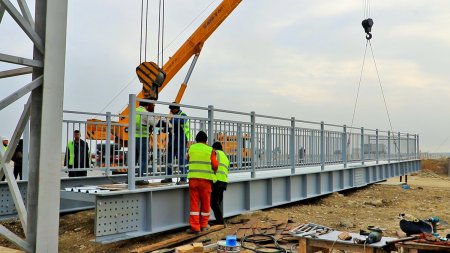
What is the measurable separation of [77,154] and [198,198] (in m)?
3.70

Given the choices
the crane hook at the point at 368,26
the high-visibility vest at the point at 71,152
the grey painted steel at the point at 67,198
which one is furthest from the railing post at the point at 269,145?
the crane hook at the point at 368,26

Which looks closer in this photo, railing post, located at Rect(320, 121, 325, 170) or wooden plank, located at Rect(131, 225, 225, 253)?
wooden plank, located at Rect(131, 225, 225, 253)

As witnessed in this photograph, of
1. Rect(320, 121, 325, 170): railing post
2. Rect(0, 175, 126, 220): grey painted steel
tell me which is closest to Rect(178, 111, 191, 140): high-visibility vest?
Rect(0, 175, 126, 220): grey painted steel

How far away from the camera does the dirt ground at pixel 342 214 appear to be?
7777 mm

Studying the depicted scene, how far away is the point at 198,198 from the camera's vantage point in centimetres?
765

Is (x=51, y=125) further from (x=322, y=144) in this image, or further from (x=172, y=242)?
(x=322, y=144)

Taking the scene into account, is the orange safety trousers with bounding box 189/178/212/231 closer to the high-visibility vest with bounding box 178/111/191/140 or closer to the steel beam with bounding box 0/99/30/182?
the high-visibility vest with bounding box 178/111/191/140

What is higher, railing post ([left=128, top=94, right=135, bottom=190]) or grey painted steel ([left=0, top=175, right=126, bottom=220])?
railing post ([left=128, top=94, right=135, bottom=190])

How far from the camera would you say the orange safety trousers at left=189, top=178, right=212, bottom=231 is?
756 cm

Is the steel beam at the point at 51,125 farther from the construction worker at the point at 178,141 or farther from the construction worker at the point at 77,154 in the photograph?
the construction worker at the point at 77,154

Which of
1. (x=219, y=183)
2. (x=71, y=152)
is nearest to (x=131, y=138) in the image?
(x=219, y=183)

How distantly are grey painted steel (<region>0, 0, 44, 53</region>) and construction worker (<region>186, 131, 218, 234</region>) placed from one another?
3310mm

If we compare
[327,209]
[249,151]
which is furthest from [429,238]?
[327,209]

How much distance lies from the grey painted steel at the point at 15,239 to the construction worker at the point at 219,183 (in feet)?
12.2
